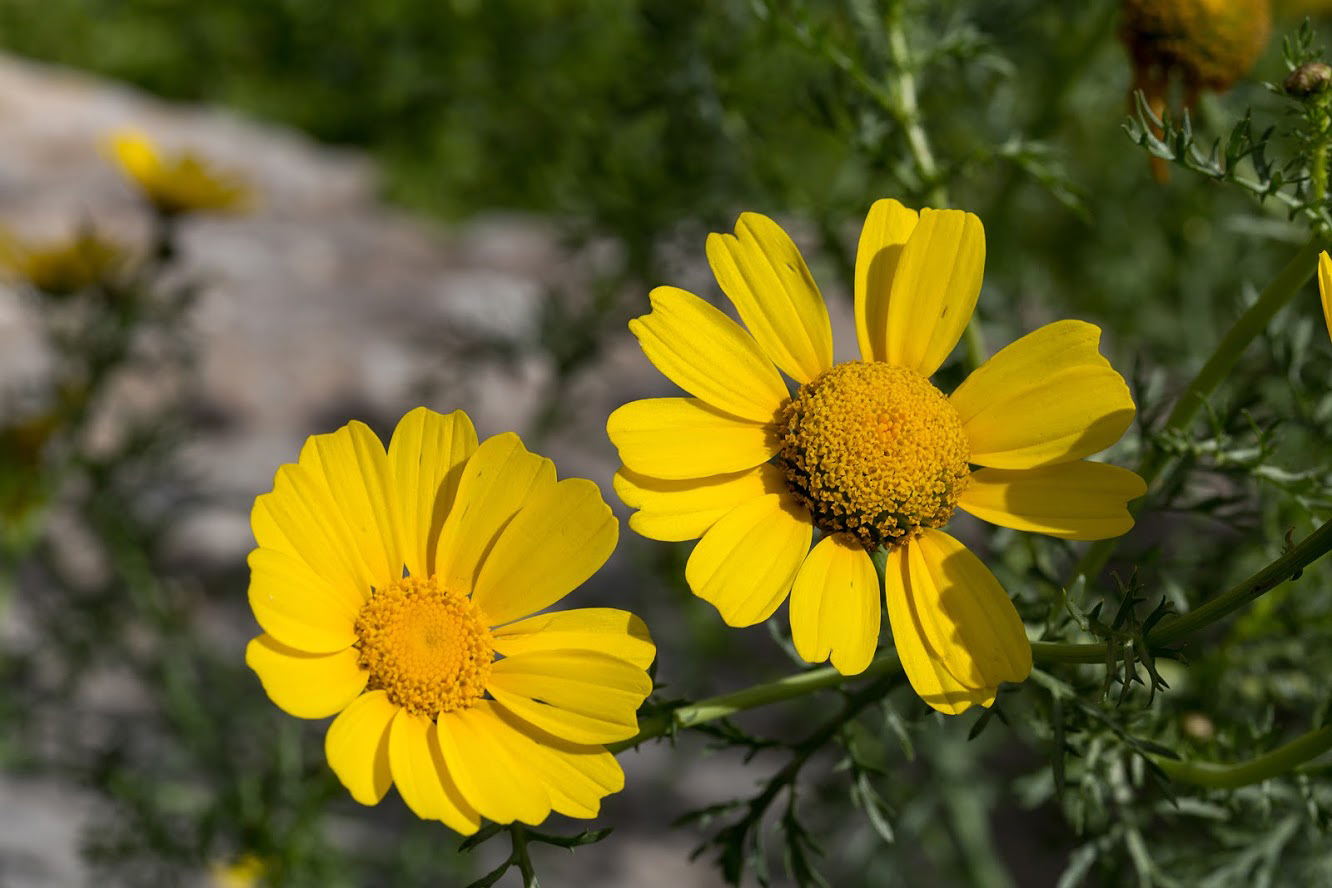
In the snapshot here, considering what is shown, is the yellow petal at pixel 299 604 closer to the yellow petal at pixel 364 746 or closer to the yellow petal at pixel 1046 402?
the yellow petal at pixel 364 746

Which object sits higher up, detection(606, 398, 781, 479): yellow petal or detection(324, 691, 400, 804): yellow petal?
detection(606, 398, 781, 479): yellow petal

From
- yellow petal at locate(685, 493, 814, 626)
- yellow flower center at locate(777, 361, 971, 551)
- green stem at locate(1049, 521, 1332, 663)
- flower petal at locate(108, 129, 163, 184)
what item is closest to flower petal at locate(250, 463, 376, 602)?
yellow petal at locate(685, 493, 814, 626)

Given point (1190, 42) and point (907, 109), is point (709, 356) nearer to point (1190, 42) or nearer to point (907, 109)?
point (907, 109)

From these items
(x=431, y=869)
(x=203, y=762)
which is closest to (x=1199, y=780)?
(x=431, y=869)

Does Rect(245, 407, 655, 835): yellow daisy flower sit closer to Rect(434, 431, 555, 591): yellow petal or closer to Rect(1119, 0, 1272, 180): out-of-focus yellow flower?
Rect(434, 431, 555, 591): yellow petal

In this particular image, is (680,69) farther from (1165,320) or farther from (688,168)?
(1165,320)

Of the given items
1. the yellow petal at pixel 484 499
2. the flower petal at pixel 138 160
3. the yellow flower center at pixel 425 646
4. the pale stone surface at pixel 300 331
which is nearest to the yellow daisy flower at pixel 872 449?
the yellow petal at pixel 484 499
